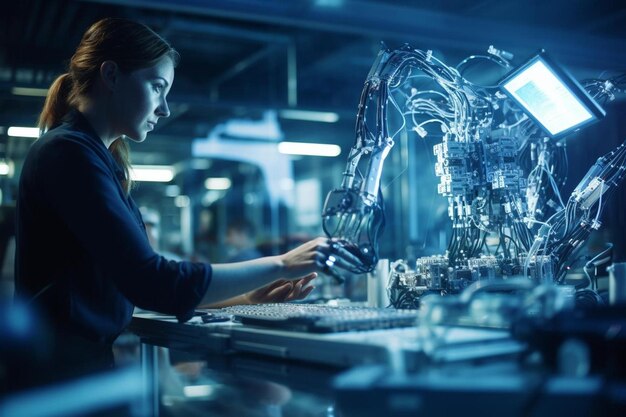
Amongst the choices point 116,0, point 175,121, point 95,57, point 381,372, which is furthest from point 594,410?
point 175,121

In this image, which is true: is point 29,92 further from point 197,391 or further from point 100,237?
point 197,391

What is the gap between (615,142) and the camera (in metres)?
1.45

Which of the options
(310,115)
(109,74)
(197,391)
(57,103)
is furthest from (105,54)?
(310,115)

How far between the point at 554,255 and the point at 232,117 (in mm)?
5244

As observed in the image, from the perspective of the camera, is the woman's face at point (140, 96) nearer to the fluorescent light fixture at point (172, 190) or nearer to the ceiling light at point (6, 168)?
the ceiling light at point (6, 168)

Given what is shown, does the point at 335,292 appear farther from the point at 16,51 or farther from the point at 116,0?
the point at 16,51

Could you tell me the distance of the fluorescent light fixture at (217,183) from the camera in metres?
7.21

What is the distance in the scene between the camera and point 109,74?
1263mm

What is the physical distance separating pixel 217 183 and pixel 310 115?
221 centimetres

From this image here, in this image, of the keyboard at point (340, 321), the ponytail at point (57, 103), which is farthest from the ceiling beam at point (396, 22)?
the keyboard at point (340, 321)

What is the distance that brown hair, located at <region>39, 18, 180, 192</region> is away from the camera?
126 centimetres

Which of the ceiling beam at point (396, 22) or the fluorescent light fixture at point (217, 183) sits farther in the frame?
the fluorescent light fixture at point (217, 183)

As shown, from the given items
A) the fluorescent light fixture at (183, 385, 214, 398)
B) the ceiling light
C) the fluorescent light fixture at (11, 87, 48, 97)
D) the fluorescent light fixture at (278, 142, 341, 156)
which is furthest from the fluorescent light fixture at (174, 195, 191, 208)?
the fluorescent light fixture at (183, 385, 214, 398)

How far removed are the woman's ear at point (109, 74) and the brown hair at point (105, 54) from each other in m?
0.01
